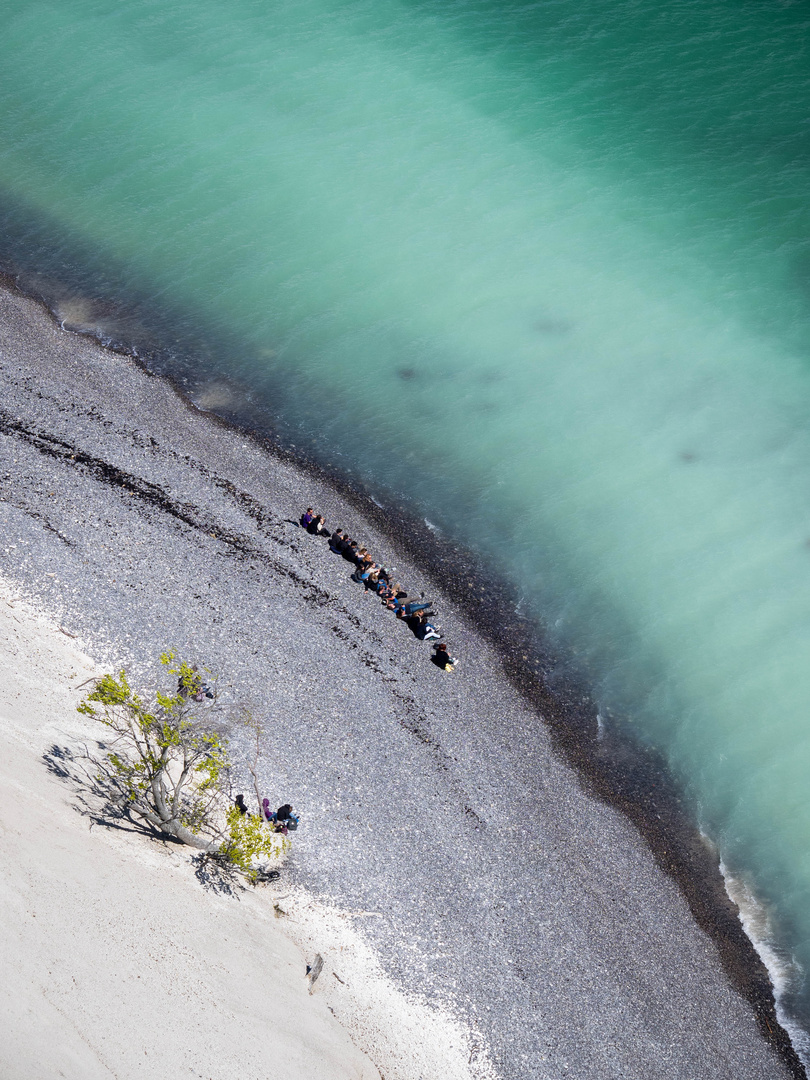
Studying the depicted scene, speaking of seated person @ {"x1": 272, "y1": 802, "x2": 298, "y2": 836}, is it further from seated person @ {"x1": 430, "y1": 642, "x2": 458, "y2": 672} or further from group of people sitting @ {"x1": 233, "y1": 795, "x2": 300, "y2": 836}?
seated person @ {"x1": 430, "y1": 642, "x2": 458, "y2": 672}

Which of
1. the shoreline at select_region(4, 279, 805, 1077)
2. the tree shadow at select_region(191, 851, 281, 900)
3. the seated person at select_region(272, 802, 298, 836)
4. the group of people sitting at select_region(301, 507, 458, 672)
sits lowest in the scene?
the tree shadow at select_region(191, 851, 281, 900)

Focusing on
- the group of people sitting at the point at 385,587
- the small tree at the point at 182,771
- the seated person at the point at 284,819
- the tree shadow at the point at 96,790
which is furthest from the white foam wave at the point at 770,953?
the tree shadow at the point at 96,790

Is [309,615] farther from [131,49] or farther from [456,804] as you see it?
[131,49]

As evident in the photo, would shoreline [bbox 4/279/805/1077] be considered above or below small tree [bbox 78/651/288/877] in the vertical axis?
above

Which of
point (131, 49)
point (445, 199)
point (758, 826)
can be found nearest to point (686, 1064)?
point (758, 826)

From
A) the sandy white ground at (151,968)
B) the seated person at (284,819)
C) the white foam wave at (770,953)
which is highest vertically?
the white foam wave at (770,953)

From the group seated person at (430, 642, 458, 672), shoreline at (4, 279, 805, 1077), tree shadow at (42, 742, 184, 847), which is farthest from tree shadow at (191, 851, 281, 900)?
shoreline at (4, 279, 805, 1077)

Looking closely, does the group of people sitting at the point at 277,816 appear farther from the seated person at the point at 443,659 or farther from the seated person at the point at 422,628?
the seated person at the point at 422,628
